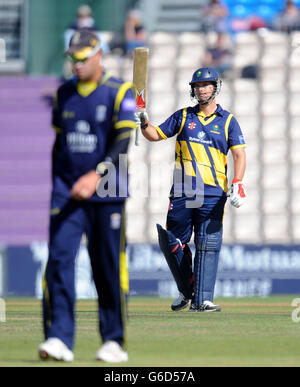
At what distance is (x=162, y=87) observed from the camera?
17.9 meters

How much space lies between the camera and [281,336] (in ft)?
22.6

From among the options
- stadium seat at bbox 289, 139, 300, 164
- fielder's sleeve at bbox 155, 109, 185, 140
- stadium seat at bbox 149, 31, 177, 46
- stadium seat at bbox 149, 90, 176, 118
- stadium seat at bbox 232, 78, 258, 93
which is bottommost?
stadium seat at bbox 289, 139, 300, 164

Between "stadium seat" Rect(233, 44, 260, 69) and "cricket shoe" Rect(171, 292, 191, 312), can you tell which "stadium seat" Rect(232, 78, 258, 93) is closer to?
"stadium seat" Rect(233, 44, 260, 69)

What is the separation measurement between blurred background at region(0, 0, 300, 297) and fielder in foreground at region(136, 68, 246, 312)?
6.91m

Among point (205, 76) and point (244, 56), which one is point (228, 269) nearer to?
point (244, 56)

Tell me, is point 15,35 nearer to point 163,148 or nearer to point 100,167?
point 163,148

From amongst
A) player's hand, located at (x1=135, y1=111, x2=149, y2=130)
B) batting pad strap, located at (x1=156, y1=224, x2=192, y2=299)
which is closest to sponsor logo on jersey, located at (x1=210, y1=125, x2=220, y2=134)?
player's hand, located at (x1=135, y1=111, x2=149, y2=130)

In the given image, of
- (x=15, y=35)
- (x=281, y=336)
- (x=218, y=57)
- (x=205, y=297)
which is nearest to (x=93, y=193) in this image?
(x=281, y=336)

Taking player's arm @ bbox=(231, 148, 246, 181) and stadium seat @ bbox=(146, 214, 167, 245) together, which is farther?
stadium seat @ bbox=(146, 214, 167, 245)

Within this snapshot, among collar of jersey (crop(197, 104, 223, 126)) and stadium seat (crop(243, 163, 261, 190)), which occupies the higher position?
collar of jersey (crop(197, 104, 223, 126))

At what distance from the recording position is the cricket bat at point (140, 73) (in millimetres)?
8836

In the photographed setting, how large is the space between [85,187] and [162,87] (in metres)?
12.6

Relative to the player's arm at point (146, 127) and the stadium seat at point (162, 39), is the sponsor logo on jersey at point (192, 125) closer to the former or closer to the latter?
the player's arm at point (146, 127)

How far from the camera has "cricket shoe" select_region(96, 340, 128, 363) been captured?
5.48m
